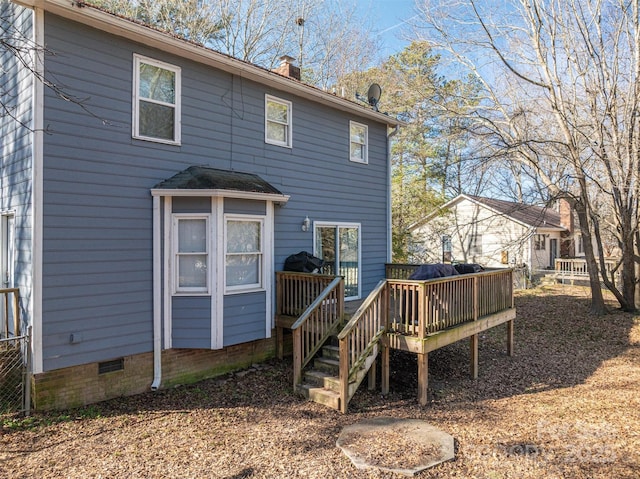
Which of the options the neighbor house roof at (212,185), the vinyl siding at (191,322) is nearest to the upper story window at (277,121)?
the neighbor house roof at (212,185)

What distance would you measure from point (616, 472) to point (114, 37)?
8913 millimetres

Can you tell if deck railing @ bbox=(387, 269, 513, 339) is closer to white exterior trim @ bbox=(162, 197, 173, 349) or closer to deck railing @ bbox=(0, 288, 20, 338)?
white exterior trim @ bbox=(162, 197, 173, 349)

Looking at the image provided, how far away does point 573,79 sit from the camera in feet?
38.3

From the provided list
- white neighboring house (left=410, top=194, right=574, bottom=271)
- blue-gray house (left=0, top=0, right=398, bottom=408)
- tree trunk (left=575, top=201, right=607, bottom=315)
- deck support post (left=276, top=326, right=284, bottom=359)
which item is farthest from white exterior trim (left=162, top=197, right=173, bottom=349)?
white neighboring house (left=410, top=194, right=574, bottom=271)

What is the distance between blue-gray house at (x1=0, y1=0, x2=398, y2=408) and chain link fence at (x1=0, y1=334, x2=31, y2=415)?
0.60ft

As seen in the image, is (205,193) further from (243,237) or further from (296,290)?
(296,290)

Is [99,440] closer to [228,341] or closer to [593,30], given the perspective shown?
[228,341]

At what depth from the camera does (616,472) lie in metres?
4.60

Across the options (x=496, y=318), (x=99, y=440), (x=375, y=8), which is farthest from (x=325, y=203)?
(x=375, y=8)

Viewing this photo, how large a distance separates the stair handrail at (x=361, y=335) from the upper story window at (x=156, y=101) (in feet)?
14.3

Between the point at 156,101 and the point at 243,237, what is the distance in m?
2.79

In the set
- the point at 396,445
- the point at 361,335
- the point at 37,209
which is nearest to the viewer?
the point at 396,445

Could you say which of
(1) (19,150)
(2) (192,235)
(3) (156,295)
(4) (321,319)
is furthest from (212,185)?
(4) (321,319)

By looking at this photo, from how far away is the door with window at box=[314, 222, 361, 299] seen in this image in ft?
33.7
